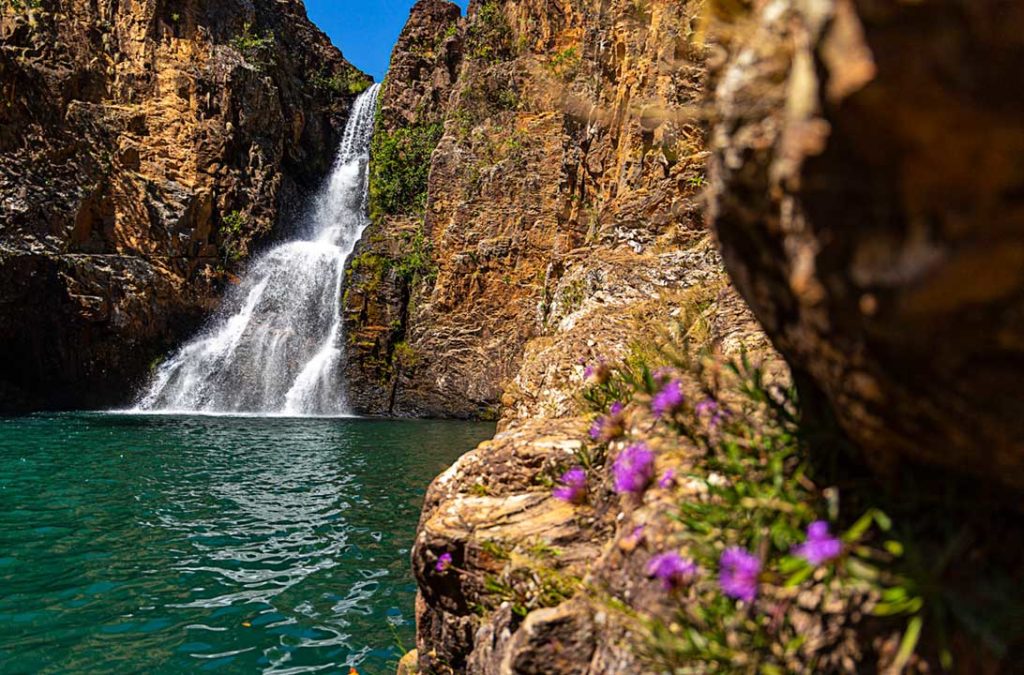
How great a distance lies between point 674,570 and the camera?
1.78 meters

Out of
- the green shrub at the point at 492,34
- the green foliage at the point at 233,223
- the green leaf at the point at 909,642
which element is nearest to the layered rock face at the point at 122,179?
the green foliage at the point at 233,223

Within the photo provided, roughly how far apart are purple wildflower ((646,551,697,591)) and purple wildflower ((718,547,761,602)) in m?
0.17

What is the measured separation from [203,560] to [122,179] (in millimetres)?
26455

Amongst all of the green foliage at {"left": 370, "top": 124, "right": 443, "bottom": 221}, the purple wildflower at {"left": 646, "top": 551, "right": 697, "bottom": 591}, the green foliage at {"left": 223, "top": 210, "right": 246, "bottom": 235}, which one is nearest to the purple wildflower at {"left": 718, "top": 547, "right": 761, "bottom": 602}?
the purple wildflower at {"left": 646, "top": 551, "right": 697, "bottom": 591}

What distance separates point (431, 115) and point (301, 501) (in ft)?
92.9

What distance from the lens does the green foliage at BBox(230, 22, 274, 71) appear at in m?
31.4

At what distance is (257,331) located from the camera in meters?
27.8

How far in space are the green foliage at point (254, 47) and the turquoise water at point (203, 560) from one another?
2499 centimetres

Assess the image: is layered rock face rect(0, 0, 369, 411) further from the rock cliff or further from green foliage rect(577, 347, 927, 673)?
green foliage rect(577, 347, 927, 673)

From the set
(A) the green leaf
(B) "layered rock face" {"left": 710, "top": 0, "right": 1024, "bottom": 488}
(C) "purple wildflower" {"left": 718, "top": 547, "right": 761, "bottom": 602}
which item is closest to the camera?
(B) "layered rock face" {"left": 710, "top": 0, "right": 1024, "bottom": 488}

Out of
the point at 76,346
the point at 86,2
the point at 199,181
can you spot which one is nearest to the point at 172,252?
the point at 199,181

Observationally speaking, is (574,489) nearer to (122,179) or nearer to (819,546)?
(819,546)

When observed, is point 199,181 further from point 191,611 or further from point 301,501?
point 191,611

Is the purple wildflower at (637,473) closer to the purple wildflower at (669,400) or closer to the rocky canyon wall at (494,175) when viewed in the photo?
the purple wildflower at (669,400)
